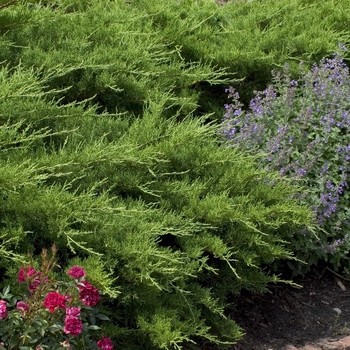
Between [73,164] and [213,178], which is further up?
[73,164]

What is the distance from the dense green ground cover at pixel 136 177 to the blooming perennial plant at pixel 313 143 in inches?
8.1

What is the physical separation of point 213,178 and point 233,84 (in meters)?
1.44

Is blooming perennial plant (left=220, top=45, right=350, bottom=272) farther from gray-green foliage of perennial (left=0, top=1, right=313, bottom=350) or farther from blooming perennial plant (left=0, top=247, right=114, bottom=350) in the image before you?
blooming perennial plant (left=0, top=247, right=114, bottom=350)

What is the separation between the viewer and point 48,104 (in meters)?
3.40

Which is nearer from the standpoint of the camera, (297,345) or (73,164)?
(73,164)

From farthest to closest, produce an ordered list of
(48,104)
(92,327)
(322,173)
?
(322,173) < (48,104) < (92,327)

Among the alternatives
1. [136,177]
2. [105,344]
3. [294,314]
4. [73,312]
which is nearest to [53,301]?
[73,312]

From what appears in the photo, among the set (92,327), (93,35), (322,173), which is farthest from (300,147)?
(92,327)

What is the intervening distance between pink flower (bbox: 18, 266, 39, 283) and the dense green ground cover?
12 cm

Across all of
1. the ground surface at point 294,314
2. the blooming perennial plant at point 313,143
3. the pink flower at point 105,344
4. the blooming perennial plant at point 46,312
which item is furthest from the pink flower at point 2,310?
the blooming perennial plant at point 313,143

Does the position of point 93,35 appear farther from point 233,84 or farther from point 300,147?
point 300,147

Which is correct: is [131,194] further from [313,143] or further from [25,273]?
[313,143]

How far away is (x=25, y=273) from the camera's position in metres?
2.54

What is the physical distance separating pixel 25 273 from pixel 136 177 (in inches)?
33.8
